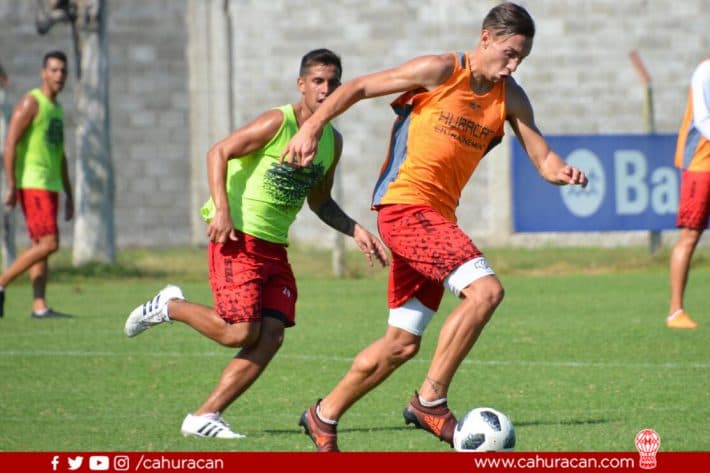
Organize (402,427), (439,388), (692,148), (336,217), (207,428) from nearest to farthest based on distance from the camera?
(439,388), (207,428), (402,427), (336,217), (692,148)

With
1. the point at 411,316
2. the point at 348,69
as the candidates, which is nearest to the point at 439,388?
the point at 411,316

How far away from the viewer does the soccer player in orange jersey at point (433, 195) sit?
6828 millimetres

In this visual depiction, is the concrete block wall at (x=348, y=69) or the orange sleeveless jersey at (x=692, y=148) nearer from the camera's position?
the orange sleeveless jersey at (x=692, y=148)

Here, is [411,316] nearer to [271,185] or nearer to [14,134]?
[271,185]

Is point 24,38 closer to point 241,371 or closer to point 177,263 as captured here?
point 177,263

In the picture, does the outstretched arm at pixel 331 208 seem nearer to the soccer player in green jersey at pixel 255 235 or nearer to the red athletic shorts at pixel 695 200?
the soccer player in green jersey at pixel 255 235

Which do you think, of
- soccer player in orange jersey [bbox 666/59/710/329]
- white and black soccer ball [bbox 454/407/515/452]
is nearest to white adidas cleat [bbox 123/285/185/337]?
white and black soccer ball [bbox 454/407/515/452]

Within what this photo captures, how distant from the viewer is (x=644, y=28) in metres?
24.2

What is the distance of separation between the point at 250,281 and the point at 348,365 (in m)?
2.90

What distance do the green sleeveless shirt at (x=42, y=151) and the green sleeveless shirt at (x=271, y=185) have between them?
21.2 feet

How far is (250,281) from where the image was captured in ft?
25.0

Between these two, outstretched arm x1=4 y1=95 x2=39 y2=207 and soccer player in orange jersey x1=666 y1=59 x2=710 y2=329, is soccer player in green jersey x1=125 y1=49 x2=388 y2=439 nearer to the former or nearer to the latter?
soccer player in orange jersey x1=666 y1=59 x2=710 y2=329
